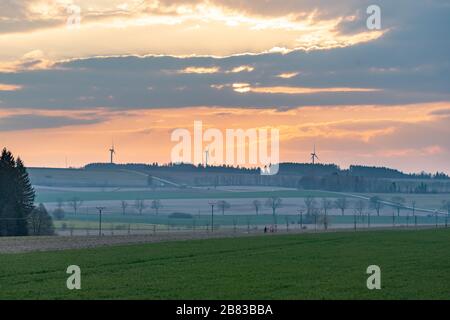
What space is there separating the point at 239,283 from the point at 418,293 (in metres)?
7.68

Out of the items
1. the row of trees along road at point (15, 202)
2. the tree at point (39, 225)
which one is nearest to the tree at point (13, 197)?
the row of trees along road at point (15, 202)

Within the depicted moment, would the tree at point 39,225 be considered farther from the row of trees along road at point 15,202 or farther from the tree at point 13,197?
the tree at point 13,197

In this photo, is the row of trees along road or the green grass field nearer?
the green grass field

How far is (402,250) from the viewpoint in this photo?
70188mm

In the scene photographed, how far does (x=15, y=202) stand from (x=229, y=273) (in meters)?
73.6

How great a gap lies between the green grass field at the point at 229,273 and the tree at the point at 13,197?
131 ft

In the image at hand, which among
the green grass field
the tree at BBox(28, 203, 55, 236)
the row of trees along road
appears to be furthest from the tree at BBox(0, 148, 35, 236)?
the green grass field

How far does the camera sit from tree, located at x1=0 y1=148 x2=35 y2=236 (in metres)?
110

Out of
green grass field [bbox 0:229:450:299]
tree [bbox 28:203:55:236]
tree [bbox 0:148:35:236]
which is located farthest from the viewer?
tree [bbox 28:203:55:236]

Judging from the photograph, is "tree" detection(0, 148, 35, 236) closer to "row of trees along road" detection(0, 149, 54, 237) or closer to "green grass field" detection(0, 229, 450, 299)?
"row of trees along road" detection(0, 149, 54, 237)

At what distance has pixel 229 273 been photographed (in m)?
46.9

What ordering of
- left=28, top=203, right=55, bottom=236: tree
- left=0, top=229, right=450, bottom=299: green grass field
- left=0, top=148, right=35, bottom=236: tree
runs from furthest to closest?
left=28, top=203, right=55, bottom=236: tree < left=0, top=148, right=35, bottom=236: tree < left=0, top=229, right=450, bottom=299: green grass field
